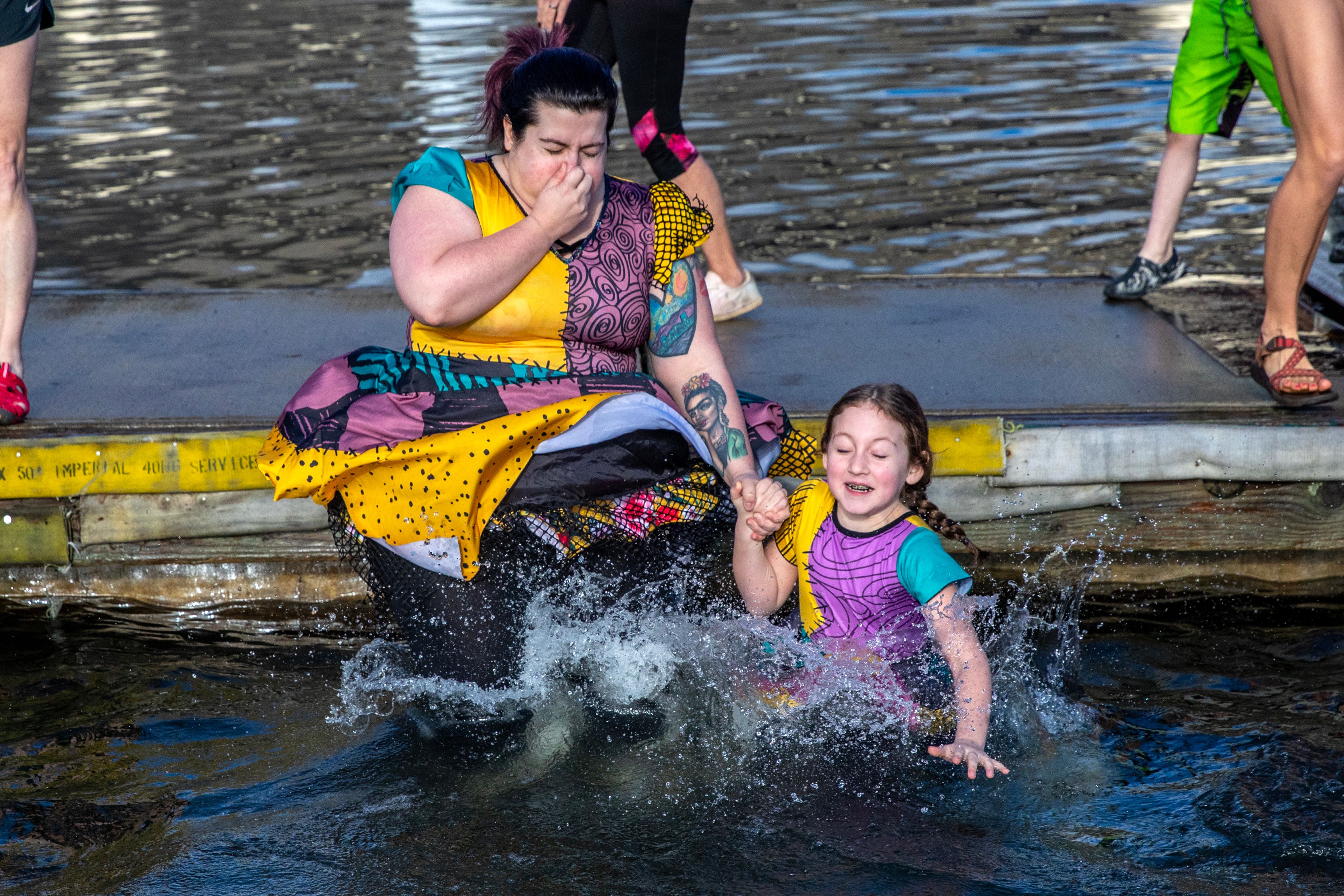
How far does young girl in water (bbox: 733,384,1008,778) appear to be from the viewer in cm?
350

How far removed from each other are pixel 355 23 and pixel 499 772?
17.4 metres

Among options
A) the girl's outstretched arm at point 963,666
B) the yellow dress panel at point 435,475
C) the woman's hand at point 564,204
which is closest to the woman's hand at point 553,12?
the woman's hand at point 564,204

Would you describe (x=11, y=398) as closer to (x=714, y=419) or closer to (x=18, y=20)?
(x=18, y=20)

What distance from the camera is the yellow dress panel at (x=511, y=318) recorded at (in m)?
3.63

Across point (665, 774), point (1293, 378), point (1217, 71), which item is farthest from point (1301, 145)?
point (665, 774)

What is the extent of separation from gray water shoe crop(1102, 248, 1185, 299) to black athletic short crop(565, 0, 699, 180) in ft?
6.49

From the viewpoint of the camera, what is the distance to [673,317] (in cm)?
387

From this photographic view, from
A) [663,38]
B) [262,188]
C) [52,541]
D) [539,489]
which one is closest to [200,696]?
[52,541]

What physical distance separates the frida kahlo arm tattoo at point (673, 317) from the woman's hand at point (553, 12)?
66.3 inches

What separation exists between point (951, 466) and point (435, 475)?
5.67 ft

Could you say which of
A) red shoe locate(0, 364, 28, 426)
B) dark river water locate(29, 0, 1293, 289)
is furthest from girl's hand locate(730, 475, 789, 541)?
dark river water locate(29, 0, 1293, 289)

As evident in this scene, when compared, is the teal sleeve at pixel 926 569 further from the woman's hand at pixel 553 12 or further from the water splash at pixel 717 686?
the woman's hand at pixel 553 12

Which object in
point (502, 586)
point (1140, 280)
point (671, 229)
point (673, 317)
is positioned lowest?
point (502, 586)

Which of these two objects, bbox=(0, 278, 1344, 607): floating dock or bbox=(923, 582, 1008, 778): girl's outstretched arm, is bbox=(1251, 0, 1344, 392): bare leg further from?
bbox=(923, 582, 1008, 778): girl's outstretched arm
